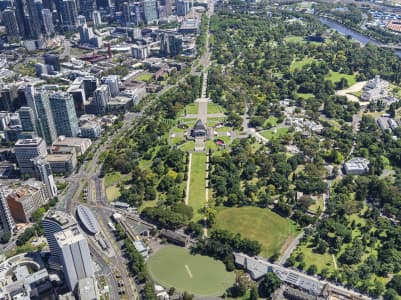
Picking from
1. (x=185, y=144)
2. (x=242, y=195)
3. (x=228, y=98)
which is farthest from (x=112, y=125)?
(x=242, y=195)

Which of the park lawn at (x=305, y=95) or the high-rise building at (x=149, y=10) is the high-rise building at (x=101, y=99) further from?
the high-rise building at (x=149, y=10)

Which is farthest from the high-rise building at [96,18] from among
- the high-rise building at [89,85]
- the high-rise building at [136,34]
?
the high-rise building at [89,85]

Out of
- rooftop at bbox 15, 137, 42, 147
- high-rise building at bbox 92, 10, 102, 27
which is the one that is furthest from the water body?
rooftop at bbox 15, 137, 42, 147

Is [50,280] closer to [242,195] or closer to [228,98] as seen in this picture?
[242,195]

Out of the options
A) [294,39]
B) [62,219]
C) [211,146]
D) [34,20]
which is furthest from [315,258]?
[34,20]

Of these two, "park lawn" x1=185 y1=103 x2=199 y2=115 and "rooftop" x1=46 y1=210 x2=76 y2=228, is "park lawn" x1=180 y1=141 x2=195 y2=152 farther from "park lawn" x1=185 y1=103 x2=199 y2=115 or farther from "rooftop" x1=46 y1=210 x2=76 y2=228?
"rooftop" x1=46 y1=210 x2=76 y2=228

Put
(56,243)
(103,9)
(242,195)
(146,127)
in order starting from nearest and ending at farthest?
(56,243), (242,195), (146,127), (103,9)
